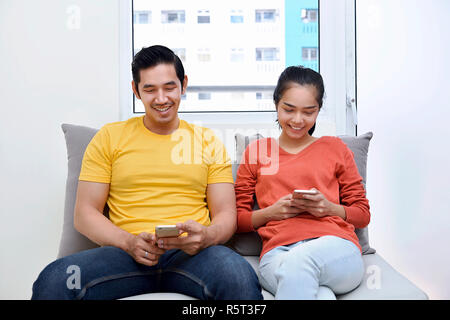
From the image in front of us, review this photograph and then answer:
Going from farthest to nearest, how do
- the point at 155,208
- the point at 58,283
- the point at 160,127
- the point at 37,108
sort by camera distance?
1. the point at 37,108
2. the point at 160,127
3. the point at 155,208
4. the point at 58,283

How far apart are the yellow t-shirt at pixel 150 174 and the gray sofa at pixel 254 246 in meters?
0.15

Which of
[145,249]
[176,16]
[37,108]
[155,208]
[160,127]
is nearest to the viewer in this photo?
[145,249]

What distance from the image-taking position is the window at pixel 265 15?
6.48ft

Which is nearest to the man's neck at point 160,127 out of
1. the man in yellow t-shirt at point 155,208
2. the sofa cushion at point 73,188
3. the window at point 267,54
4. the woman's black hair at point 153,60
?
the man in yellow t-shirt at point 155,208

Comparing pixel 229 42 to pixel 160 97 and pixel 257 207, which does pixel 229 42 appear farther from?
pixel 257 207

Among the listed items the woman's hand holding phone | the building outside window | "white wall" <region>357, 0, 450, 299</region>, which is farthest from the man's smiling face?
"white wall" <region>357, 0, 450, 299</region>

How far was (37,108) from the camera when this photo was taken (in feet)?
6.00

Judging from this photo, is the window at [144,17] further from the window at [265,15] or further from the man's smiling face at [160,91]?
the man's smiling face at [160,91]

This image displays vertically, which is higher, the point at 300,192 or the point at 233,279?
the point at 300,192

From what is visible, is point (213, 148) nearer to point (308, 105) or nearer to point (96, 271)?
point (308, 105)

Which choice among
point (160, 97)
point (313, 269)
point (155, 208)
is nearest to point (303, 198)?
point (313, 269)

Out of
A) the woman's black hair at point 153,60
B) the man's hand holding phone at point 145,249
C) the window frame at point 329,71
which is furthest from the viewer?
the window frame at point 329,71

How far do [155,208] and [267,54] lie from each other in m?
1.08

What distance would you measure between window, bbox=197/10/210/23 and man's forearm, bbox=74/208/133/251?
3.78 ft
